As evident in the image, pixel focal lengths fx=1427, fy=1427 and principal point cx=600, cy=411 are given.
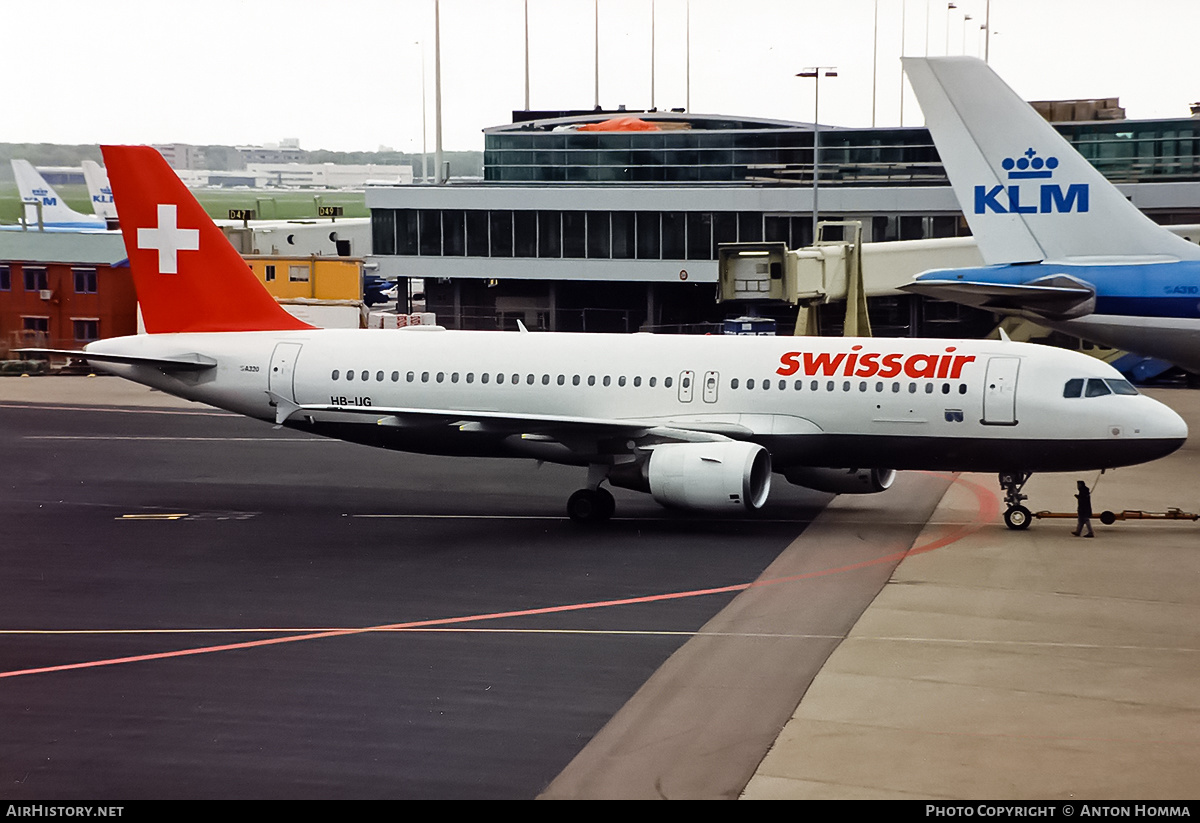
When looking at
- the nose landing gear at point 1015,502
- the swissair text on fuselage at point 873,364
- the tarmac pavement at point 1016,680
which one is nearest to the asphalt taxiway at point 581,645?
the tarmac pavement at point 1016,680

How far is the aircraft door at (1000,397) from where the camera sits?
3081 cm

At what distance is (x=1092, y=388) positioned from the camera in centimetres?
3078

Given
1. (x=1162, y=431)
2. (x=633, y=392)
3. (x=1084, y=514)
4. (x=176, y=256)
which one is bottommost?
(x=1084, y=514)

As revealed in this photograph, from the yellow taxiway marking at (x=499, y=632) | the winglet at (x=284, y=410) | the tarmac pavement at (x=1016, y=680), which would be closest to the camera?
the tarmac pavement at (x=1016, y=680)

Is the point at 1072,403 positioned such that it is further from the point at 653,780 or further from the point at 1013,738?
the point at 653,780

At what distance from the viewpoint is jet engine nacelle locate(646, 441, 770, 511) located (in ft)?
98.4

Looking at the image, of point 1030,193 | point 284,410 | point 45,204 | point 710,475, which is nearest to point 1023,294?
point 1030,193

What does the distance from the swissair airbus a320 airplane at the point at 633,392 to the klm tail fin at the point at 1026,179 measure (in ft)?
32.1

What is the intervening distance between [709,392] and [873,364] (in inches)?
147

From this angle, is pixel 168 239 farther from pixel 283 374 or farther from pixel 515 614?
pixel 515 614

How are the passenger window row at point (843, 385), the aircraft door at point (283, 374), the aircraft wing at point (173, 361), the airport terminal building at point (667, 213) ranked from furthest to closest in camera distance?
the airport terminal building at point (667, 213) < the aircraft wing at point (173, 361) < the aircraft door at point (283, 374) < the passenger window row at point (843, 385)

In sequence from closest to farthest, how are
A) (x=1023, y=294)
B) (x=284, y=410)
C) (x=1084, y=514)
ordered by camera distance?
(x=1084, y=514) < (x=284, y=410) < (x=1023, y=294)

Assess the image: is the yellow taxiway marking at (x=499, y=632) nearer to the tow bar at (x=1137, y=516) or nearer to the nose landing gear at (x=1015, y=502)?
the nose landing gear at (x=1015, y=502)

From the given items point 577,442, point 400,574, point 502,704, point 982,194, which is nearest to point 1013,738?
point 502,704
